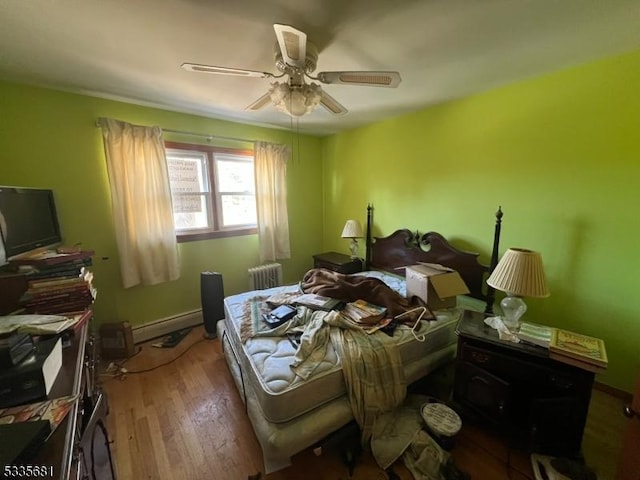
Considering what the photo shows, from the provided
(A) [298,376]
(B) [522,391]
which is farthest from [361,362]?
(B) [522,391]

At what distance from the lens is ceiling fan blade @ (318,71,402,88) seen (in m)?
1.33

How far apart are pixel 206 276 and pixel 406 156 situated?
2.55 m

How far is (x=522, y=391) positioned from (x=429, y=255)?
1.35 meters

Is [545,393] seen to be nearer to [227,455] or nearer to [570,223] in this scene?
[570,223]

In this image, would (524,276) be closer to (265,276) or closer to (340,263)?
(340,263)

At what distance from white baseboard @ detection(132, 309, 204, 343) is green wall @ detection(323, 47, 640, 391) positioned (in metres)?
2.82

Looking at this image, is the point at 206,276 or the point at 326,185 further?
the point at 326,185

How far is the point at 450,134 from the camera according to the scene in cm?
237

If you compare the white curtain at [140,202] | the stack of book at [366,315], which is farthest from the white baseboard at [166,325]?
the stack of book at [366,315]

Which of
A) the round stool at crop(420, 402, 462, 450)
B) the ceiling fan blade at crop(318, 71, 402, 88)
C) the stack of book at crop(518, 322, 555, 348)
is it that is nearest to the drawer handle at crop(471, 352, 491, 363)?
the stack of book at crop(518, 322, 555, 348)

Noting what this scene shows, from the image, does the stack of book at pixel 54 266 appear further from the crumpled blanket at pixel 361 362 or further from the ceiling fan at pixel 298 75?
the ceiling fan at pixel 298 75

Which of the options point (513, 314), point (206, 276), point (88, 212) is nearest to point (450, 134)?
point (513, 314)

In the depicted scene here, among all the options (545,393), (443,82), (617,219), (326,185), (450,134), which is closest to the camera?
(545,393)

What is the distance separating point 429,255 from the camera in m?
2.53
